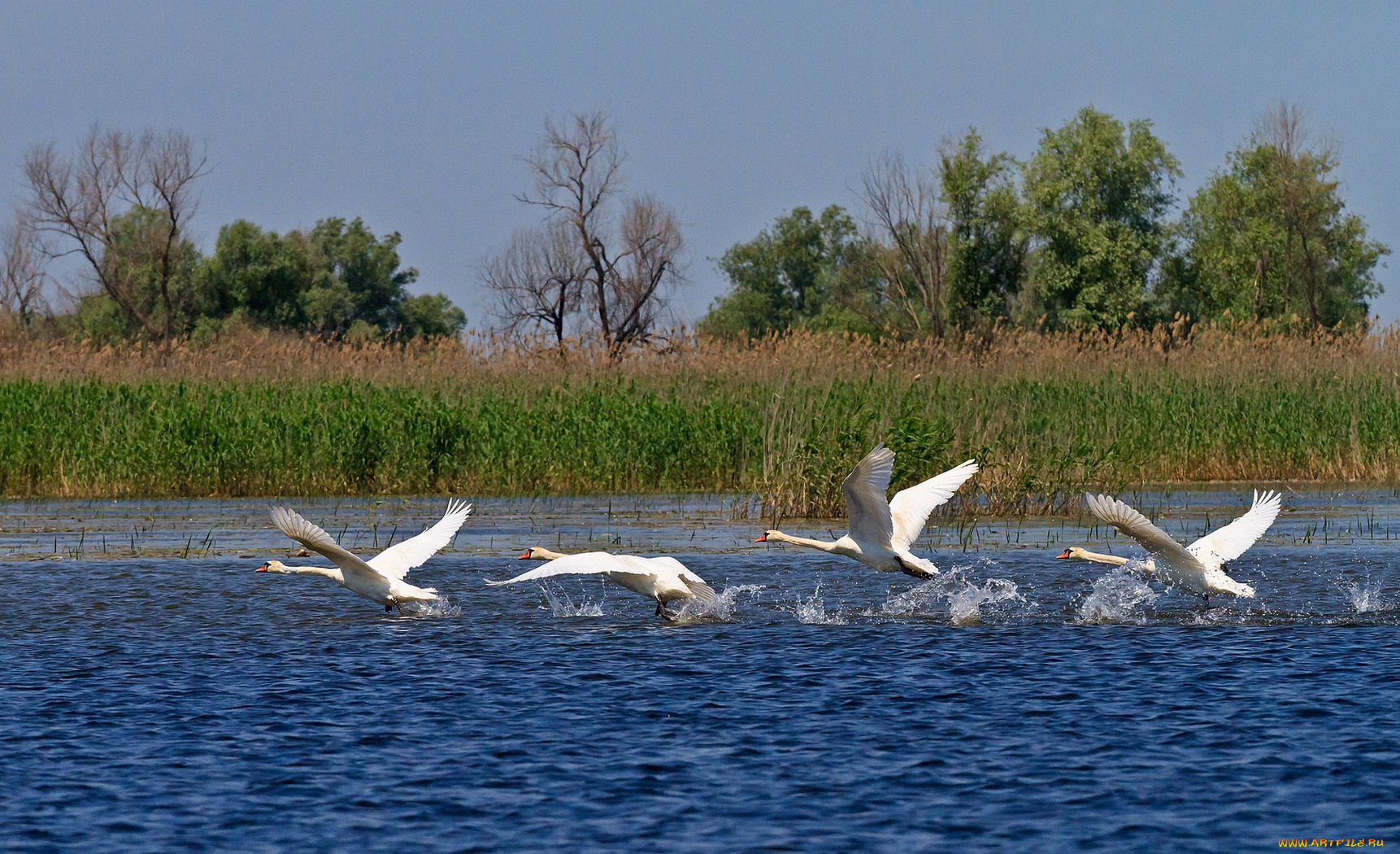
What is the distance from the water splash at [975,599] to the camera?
12133 millimetres

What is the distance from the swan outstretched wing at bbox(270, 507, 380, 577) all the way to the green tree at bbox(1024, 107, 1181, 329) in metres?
49.4

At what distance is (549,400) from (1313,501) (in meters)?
9.74

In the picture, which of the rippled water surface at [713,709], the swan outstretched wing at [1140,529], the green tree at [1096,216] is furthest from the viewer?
the green tree at [1096,216]

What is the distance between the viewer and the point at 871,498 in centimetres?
1226

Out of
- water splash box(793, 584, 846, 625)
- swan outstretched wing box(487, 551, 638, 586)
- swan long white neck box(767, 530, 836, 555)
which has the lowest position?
water splash box(793, 584, 846, 625)

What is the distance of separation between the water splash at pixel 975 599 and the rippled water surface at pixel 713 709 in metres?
0.03

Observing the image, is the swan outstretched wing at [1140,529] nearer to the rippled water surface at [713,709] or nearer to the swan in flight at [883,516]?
the rippled water surface at [713,709]

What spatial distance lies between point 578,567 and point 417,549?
2.34 meters

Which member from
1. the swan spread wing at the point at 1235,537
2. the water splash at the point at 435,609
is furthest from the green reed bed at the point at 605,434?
the water splash at the point at 435,609

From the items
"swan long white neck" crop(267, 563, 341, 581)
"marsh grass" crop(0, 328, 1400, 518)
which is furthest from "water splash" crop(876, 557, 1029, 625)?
"marsh grass" crop(0, 328, 1400, 518)

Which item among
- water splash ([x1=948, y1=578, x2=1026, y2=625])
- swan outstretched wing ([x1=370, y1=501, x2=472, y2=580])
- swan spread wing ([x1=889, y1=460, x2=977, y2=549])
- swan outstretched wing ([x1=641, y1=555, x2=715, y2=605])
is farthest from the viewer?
swan spread wing ([x1=889, y1=460, x2=977, y2=549])

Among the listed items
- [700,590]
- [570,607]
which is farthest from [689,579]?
[570,607]

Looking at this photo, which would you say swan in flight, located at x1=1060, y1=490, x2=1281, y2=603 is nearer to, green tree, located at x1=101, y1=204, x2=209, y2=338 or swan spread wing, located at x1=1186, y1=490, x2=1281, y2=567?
swan spread wing, located at x1=1186, y1=490, x2=1281, y2=567

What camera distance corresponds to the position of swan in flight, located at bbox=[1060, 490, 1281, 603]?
11547 millimetres
